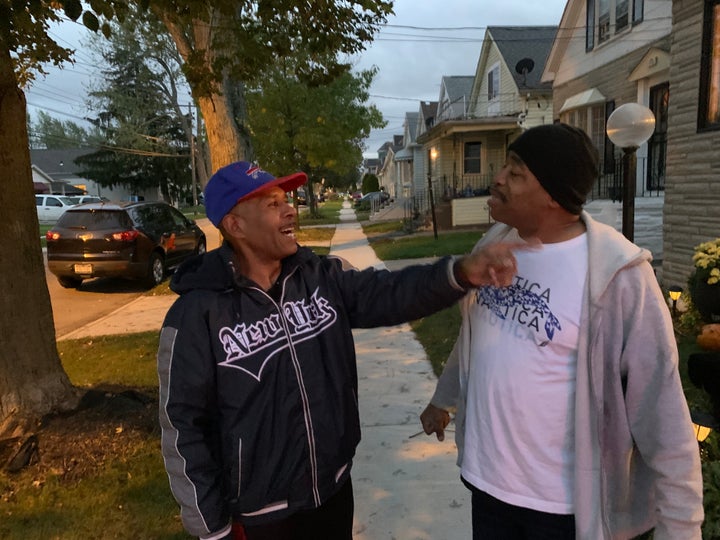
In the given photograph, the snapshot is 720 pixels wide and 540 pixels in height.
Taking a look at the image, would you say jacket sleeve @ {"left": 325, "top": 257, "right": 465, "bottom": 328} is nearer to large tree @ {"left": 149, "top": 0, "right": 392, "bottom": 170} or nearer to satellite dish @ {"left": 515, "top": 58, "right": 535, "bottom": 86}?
large tree @ {"left": 149, "top": 0, "right": 392, "bottom": 170}

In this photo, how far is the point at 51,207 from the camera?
31.8 m

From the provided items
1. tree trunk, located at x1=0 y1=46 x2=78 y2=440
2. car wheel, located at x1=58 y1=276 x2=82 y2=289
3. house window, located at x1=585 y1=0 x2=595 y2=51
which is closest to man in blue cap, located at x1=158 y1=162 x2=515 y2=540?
tree trunk, located at x1=0 y1=46 x2=78 y2=440

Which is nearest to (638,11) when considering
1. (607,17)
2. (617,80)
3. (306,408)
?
(617,80)

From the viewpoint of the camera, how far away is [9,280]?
3676 mm

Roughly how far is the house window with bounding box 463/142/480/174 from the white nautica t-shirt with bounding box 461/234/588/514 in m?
20.6

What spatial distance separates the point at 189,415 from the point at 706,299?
5.69 metres

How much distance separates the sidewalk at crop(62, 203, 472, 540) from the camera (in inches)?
121

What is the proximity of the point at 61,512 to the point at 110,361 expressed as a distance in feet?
10.4

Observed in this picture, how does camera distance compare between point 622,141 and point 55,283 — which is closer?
point 622,141

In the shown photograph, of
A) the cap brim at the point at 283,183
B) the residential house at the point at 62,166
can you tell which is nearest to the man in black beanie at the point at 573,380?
the cap brim at the point at 283,183

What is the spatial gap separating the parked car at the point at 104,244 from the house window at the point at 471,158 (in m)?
13.5

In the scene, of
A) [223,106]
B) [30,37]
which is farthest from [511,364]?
[223,106]

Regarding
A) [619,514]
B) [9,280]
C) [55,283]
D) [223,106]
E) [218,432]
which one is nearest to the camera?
[619,514]

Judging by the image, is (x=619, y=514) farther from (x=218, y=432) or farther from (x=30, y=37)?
(x=30, y=37)
